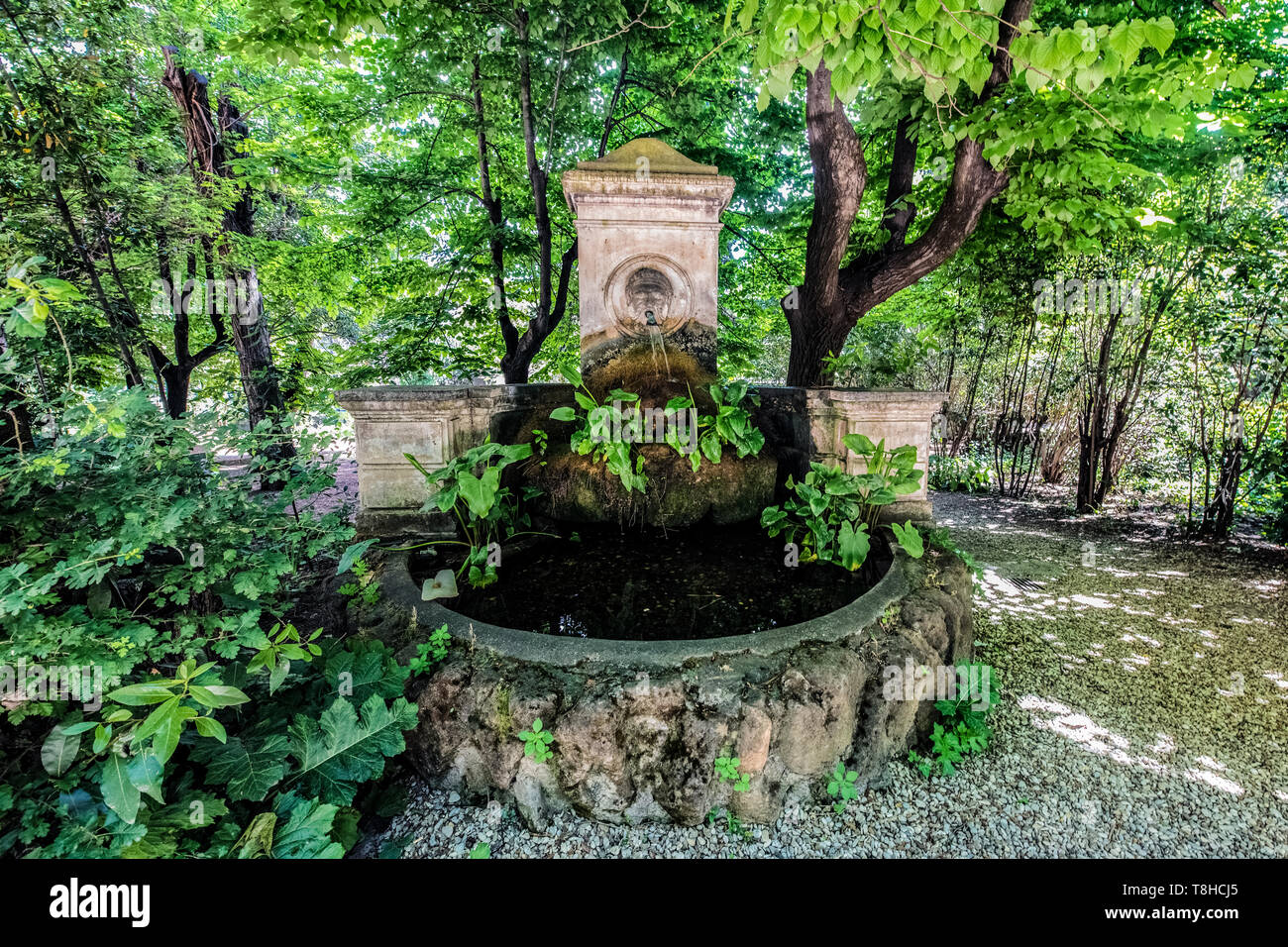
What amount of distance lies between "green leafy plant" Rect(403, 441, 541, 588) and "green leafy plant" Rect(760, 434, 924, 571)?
159 centimetres

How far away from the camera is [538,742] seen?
1.81m

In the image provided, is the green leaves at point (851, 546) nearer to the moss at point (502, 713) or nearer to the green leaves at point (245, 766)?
the moss at point (502, 713)

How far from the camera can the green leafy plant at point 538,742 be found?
1.81 metres

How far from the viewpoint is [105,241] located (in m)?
3.32

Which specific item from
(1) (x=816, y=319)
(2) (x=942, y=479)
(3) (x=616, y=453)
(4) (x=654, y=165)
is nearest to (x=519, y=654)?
(3) (x=616, y=453)

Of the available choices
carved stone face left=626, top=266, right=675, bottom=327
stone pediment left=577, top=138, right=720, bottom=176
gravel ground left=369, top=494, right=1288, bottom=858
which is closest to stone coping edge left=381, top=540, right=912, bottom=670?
gravel ground left=369, top=494, right=1288, bottom=858

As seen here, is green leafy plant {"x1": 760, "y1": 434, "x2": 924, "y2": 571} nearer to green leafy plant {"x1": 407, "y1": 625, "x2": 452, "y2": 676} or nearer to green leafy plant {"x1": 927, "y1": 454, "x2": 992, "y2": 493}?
green leafy plant {"x1": 407, "y1": 625, "x2": 452, "y2": 676}

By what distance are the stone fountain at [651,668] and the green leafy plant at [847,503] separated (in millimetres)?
252

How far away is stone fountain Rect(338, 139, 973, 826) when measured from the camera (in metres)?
1.83

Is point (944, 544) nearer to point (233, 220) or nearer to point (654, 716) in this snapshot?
point (654, 716)

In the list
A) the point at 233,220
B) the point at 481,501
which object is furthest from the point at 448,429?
the point at 233,220

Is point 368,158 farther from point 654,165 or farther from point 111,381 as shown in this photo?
point 654,165

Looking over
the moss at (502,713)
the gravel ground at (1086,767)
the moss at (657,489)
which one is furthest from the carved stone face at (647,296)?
the gravel ground at (1086,767)

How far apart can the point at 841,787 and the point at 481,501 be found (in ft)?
6.48
